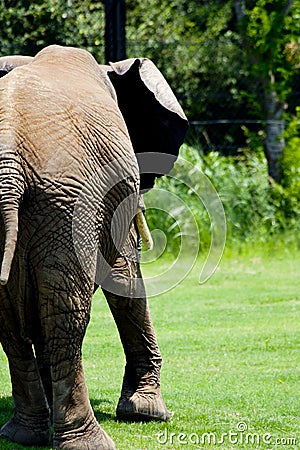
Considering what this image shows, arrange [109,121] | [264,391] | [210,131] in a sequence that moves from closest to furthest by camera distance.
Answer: [109,121] < [264,391] < [210,131]

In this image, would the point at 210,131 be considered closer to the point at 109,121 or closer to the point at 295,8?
the point at 295,8

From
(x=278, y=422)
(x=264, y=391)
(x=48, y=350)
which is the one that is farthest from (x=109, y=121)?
(x=264, y=391)

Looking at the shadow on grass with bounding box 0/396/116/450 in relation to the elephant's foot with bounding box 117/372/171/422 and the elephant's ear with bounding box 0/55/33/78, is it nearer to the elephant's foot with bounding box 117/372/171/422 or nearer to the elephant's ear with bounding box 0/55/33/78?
the elephant's foot with bounding box 117/372/171/422

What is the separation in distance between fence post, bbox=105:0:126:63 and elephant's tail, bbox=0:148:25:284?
9.01 meters

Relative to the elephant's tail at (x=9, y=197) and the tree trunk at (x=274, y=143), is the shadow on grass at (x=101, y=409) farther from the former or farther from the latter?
the tree trunk at (x=274, y=143)

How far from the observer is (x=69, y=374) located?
14.1 ft

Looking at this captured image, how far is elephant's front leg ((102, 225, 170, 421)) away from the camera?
543 cm

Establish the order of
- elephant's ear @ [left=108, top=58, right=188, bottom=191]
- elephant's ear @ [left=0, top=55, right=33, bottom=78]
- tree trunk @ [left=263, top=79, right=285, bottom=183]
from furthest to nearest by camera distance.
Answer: tree trunk @ [left=263, top=79, right=285, bottom=183] → elephant's ear @ [left=108, top=58, right=188, bottom=191] → elephant's ear @ [left=0, top=55, right=33, bottom=78]

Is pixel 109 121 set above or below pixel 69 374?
above

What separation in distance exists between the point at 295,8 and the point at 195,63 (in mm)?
5671

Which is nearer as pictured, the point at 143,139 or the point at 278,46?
the point at 143,139

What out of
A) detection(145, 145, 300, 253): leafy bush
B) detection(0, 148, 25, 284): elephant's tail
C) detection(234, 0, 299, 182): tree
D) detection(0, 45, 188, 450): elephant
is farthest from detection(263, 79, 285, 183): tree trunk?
detection(0, 148, 25, 284): elephant's tail
